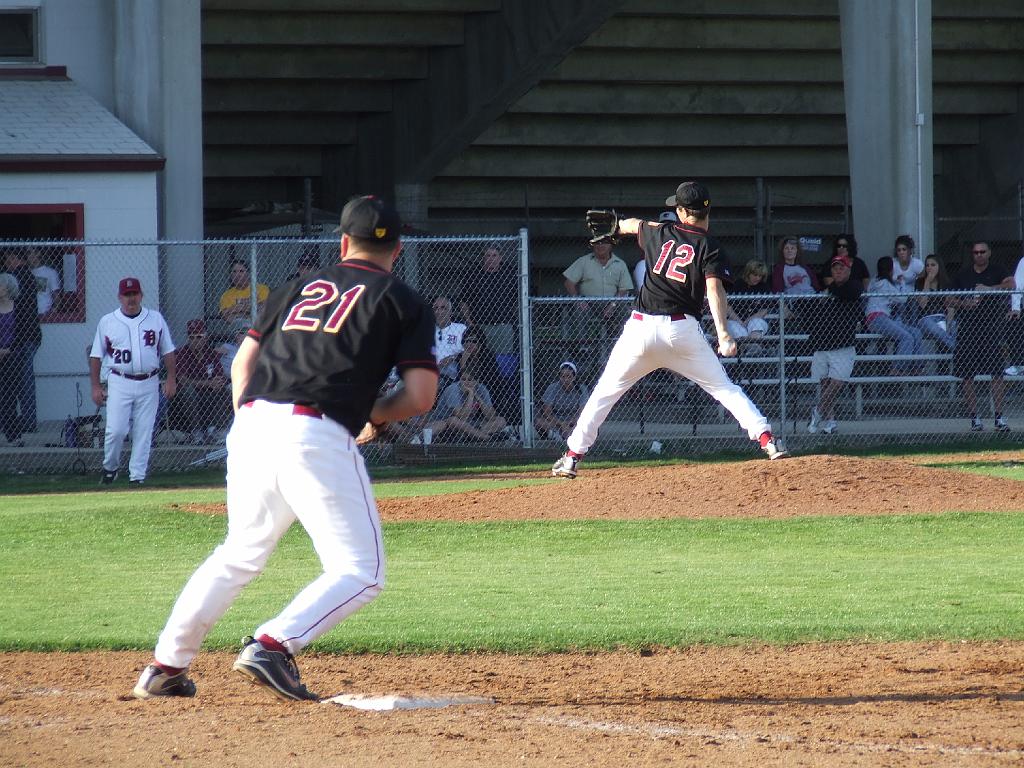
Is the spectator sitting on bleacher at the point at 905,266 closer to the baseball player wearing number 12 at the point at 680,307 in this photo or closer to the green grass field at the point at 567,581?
the baseball player wearing number 12 at the point at 680,307

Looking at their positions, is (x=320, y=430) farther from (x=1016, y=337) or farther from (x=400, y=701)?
(x=1016, y=337)

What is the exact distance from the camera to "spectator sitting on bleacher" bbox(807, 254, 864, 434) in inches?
600

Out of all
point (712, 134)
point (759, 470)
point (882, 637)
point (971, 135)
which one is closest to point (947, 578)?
point (882, 637)

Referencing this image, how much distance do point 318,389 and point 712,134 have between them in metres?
19.1

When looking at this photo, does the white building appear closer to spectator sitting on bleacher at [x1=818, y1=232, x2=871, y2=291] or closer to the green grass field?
the green grass field

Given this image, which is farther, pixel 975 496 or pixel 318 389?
pixel 975 496

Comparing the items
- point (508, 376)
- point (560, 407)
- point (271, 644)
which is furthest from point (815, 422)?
point (271, 644)

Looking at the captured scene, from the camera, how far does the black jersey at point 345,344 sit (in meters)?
5.00

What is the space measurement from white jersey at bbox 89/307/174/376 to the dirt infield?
7.06 metres

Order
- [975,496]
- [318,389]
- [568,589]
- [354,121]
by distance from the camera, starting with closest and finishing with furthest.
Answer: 1. [318,389]
2. [568,589]
3. [975,496]
4. [354,121]

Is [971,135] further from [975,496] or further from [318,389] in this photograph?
[318,389]

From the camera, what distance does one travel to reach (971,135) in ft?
79.2

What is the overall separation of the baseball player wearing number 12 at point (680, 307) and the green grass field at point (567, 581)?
1.06 metres

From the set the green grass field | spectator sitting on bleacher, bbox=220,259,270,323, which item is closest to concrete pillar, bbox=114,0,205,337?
spectator sitting on bleacher, bbox=220,259,270,323
